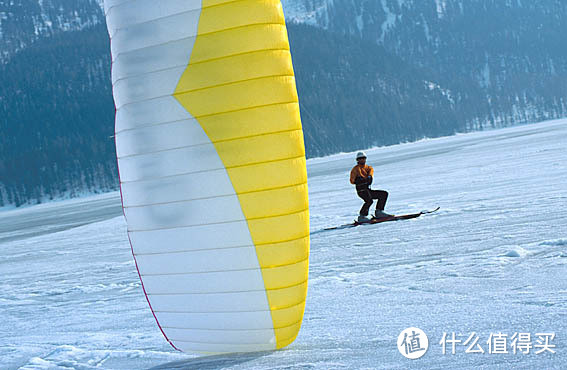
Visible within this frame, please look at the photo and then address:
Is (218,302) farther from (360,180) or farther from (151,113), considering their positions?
(360,180)

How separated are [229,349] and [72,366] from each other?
4.39ft

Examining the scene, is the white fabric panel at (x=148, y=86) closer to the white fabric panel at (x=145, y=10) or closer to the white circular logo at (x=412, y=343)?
the white fabric panel at (x=145, y=10)

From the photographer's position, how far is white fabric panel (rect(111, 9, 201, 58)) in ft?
12.3

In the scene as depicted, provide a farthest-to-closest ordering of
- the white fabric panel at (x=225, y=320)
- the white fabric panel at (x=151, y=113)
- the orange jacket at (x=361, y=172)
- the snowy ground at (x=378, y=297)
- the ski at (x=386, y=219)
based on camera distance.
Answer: the orange jacket at (x=361, y=172) → the ski at (x=386, y=219) → the snowy ground at (x=378, y=297) → the white fabric panel at (x=225, y=320) → the white fabric panel at (x=151, y=113)

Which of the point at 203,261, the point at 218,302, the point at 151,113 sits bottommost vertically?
the point at 218,302

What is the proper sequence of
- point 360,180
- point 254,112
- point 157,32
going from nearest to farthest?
point 254,112, point 157,32, point 360,180

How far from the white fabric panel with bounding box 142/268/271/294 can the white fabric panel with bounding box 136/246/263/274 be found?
3 cm

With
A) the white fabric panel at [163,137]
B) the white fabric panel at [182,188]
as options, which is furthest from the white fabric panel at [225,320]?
the white fabric panel at [163,137]

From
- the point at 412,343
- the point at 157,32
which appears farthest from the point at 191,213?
the point at 412,343

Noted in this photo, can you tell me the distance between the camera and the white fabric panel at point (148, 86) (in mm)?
3789

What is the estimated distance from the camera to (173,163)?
12.6 feet

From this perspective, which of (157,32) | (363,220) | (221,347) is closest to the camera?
(157,32)

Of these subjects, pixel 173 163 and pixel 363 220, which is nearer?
pixel 173 163

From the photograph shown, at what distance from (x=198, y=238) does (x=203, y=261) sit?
0.14 meters
